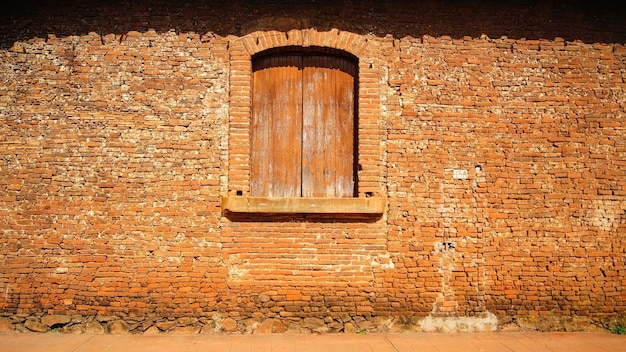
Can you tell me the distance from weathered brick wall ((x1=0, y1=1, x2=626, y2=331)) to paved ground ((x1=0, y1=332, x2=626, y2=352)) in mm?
236

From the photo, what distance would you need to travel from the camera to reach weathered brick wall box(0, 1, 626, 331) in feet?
17.6

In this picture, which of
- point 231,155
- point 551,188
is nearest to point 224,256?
point 231,155

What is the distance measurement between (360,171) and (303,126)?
102 centimetres

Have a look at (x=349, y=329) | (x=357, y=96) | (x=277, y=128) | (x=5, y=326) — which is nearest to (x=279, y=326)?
(x=349, y=329)

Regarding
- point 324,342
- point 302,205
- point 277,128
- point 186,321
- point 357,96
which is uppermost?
point 357,96

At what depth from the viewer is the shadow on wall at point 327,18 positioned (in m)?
5.66

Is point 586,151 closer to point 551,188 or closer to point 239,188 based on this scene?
point 551,188

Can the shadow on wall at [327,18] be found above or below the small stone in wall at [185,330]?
above

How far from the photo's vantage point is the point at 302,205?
17.6 ft

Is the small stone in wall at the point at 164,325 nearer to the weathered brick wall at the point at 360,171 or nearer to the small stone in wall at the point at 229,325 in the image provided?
the weathered brick wall at the point at 360,171

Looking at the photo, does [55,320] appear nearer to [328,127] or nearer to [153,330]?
[153,330]

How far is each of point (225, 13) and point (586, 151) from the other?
5.35 metres

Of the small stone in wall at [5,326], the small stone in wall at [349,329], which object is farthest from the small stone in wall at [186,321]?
the small stone in wall at [5,326]

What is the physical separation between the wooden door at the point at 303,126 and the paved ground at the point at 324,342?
6.18ft
